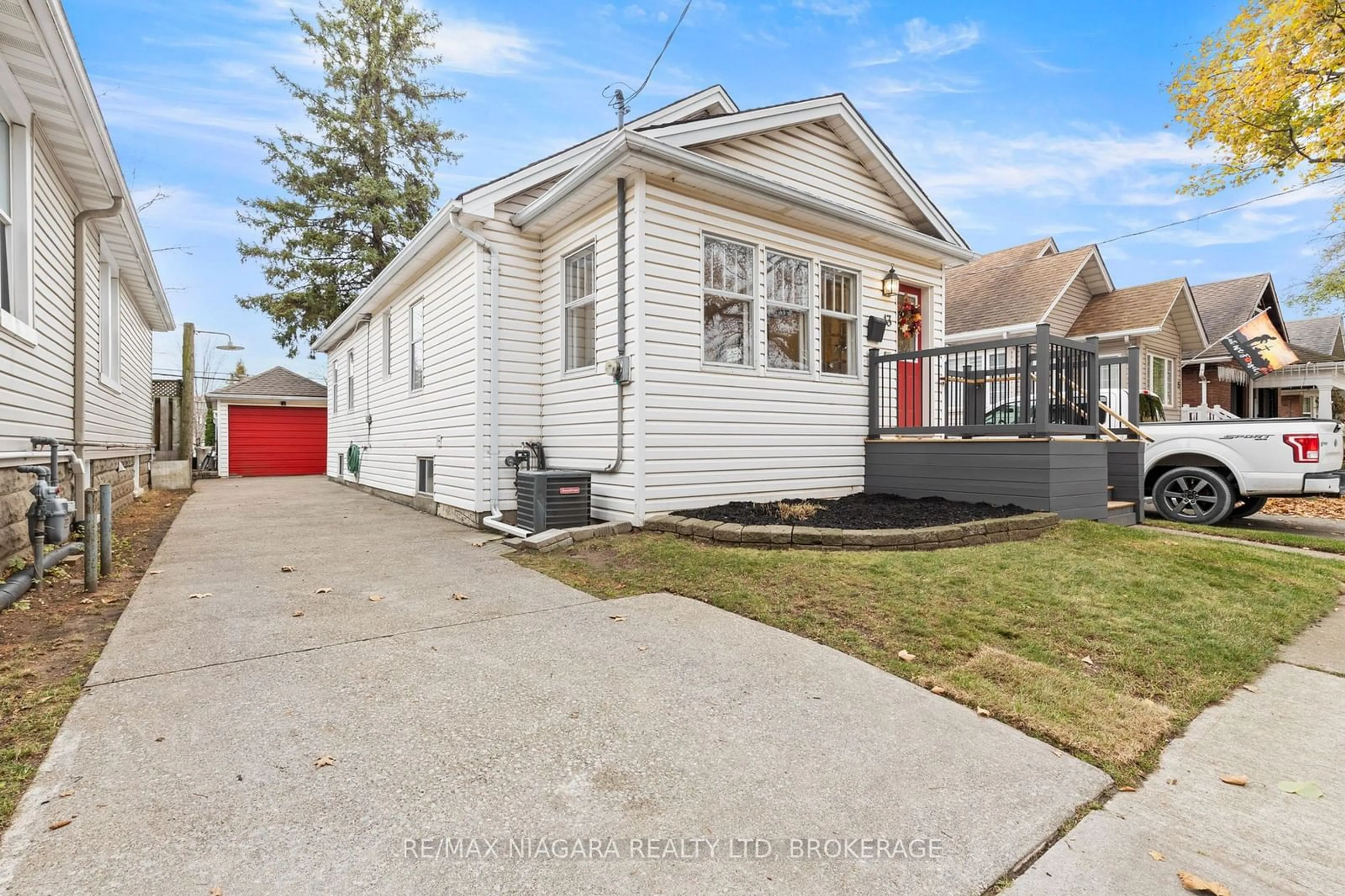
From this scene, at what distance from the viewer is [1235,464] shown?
7.51 metres

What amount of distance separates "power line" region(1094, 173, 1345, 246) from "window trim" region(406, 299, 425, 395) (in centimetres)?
1590

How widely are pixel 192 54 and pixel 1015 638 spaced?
1503cm

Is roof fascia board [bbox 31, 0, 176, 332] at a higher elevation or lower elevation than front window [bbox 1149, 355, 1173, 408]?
higher

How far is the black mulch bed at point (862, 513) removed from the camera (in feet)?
18.8

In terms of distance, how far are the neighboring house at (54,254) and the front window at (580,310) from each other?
407 cm

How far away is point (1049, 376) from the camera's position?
254 inches

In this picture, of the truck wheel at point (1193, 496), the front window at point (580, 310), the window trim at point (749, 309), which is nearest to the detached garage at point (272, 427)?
the front window at point (580, 310)

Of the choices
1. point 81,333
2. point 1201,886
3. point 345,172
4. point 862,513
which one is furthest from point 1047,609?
point 345,172

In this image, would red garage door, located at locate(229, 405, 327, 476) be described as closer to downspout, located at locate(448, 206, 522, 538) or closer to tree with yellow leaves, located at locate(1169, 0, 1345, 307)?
downspout, located at locate(448, 206, 522, 538)

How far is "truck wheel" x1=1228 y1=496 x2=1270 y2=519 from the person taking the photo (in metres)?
7.91

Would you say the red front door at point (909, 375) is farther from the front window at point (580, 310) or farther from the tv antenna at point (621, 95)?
the tv antenna at point (621, 95)

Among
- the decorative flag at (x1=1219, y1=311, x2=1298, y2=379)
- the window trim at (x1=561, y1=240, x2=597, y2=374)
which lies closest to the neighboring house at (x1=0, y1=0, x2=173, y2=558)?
the window trim at (x1=561, y1=240, x2=597, y2=374)

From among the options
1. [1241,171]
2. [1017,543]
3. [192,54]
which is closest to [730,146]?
[1017,543]

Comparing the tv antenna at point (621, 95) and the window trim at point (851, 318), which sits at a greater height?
the tv antenna at point (621, 95)
